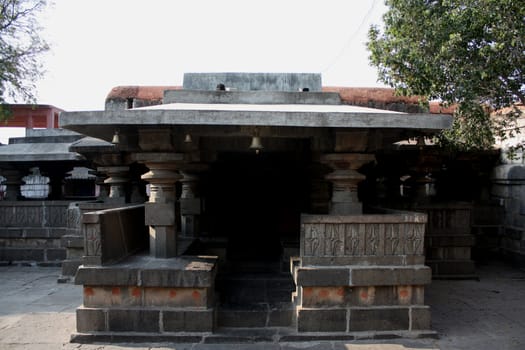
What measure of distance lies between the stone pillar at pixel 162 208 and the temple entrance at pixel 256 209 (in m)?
1.42

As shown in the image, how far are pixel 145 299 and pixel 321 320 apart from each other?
6.49 ft

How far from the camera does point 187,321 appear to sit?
448 cm

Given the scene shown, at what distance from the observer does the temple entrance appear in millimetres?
6699

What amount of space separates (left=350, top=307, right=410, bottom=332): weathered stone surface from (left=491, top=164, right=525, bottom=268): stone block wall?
533 cm

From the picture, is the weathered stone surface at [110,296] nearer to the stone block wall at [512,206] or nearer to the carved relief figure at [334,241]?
the carved relief figure at [334,241]

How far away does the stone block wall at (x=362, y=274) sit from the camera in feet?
14.9

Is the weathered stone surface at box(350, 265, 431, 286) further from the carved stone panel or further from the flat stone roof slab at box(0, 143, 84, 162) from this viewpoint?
the flat stone roof slab at box(0, 143, 84, 162)

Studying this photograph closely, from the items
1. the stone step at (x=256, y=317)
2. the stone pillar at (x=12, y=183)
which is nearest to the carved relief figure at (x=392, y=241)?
the stone step at (x=256, y=317)

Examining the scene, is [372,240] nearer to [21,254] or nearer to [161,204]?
[161,204]

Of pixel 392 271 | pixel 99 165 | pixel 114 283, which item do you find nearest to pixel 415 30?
pixel 392 271

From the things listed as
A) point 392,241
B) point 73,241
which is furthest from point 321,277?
point 73,241

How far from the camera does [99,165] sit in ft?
26.1

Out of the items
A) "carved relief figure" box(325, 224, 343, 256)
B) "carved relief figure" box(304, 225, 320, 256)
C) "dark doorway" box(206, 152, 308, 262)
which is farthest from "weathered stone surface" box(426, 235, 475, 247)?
"carved relief figure" box(304, 225, 320, 256)

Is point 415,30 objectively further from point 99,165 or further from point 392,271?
point 99,165
